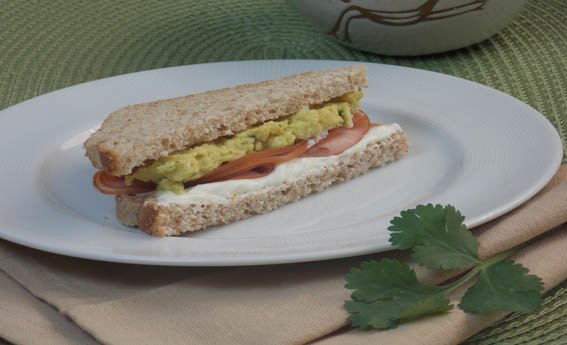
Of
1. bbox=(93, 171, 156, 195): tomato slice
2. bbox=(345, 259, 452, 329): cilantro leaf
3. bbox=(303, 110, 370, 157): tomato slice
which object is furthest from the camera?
bbox=(303, 110, 370, 157): tomato slice

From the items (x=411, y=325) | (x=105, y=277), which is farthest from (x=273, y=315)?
(x=105, y=277)

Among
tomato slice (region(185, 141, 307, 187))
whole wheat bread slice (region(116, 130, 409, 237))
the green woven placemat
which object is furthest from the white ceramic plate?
the green woven placemat

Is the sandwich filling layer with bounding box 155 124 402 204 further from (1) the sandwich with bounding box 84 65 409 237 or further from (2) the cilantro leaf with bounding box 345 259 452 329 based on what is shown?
(2) the cilantro leaf with bounding box 345 259 452 329

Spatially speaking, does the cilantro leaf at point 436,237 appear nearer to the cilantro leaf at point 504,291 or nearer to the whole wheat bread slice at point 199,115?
the cilantro leaf at point 504,291

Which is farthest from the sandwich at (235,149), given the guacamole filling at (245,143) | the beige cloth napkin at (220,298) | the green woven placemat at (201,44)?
the green woven placemat at (201,44)

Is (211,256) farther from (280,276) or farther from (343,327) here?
(343,327)
